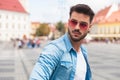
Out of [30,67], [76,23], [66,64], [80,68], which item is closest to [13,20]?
[30,67]

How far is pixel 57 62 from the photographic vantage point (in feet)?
8.04

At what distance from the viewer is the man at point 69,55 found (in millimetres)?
2346

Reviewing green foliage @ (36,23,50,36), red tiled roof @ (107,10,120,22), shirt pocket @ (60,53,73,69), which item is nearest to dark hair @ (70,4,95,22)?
shirt pocket @ (60,53,73,69)

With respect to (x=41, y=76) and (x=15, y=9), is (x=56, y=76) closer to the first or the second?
(x=41, y=76)

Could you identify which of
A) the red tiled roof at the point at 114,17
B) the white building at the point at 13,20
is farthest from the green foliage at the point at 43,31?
the red tiled roof at the point at 114,17

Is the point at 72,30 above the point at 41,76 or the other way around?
above

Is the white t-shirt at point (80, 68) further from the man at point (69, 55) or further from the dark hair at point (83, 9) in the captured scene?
the dark hair at point (83, 9)

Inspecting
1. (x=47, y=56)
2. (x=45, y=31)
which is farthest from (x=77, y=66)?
(x=45, y=31)

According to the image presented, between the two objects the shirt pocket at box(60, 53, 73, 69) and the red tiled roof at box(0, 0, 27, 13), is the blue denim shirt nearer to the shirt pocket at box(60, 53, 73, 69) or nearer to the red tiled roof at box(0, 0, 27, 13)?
the shirt pocket at box(60, 53, 73, 69)

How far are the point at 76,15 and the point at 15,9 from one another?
121m

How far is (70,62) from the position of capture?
2525 mm

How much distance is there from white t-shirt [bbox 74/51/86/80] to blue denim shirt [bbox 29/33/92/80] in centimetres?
8

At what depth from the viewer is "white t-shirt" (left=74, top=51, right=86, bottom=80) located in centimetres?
266

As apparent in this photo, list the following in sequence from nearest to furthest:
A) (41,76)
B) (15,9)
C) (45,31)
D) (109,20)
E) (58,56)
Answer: (41,76), (58,56), (109,20), (15,9), (45,31)
